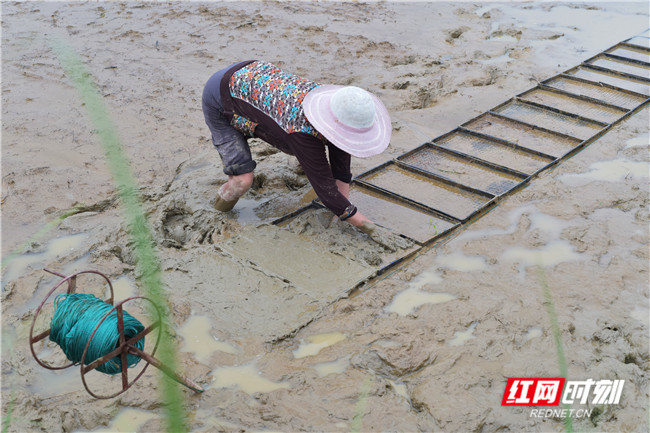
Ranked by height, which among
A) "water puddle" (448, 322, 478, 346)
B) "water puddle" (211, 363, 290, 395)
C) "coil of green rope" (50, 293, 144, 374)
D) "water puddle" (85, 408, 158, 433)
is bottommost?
"water puddle" (85, 408, 158, 433)

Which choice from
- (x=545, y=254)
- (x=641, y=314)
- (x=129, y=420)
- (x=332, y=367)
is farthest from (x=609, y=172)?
(x=129, y=420)

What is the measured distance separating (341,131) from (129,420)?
6.17ft

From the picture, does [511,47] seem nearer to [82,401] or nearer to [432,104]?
[432,104]

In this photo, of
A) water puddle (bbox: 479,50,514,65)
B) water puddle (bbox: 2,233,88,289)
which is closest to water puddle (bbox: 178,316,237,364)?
water puddle (bbox: 2,233,88,289)

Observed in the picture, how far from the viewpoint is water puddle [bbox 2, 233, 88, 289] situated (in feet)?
12.7

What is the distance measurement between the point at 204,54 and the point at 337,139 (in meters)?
3.87

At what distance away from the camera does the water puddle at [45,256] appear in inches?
152

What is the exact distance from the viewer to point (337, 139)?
364cm

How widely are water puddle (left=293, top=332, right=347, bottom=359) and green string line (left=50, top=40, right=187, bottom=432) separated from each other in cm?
65

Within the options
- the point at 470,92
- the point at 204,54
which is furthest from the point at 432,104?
the point at 204,54

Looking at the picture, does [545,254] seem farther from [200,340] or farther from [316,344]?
[200,340]

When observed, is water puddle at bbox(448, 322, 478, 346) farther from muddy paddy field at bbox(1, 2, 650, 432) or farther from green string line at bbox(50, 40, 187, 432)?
green string line at bbox(50, 40, 187, 432)

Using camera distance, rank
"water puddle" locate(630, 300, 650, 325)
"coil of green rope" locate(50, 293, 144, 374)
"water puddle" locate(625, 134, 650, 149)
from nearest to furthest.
Answer: "coil of green rope" locate(50, 293, 144, 374) < "water puddle" locate(630, 300, 650, 325) < "water puddle" locate(625, 134, 650, 149)

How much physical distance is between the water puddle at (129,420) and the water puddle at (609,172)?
3.52 meters
